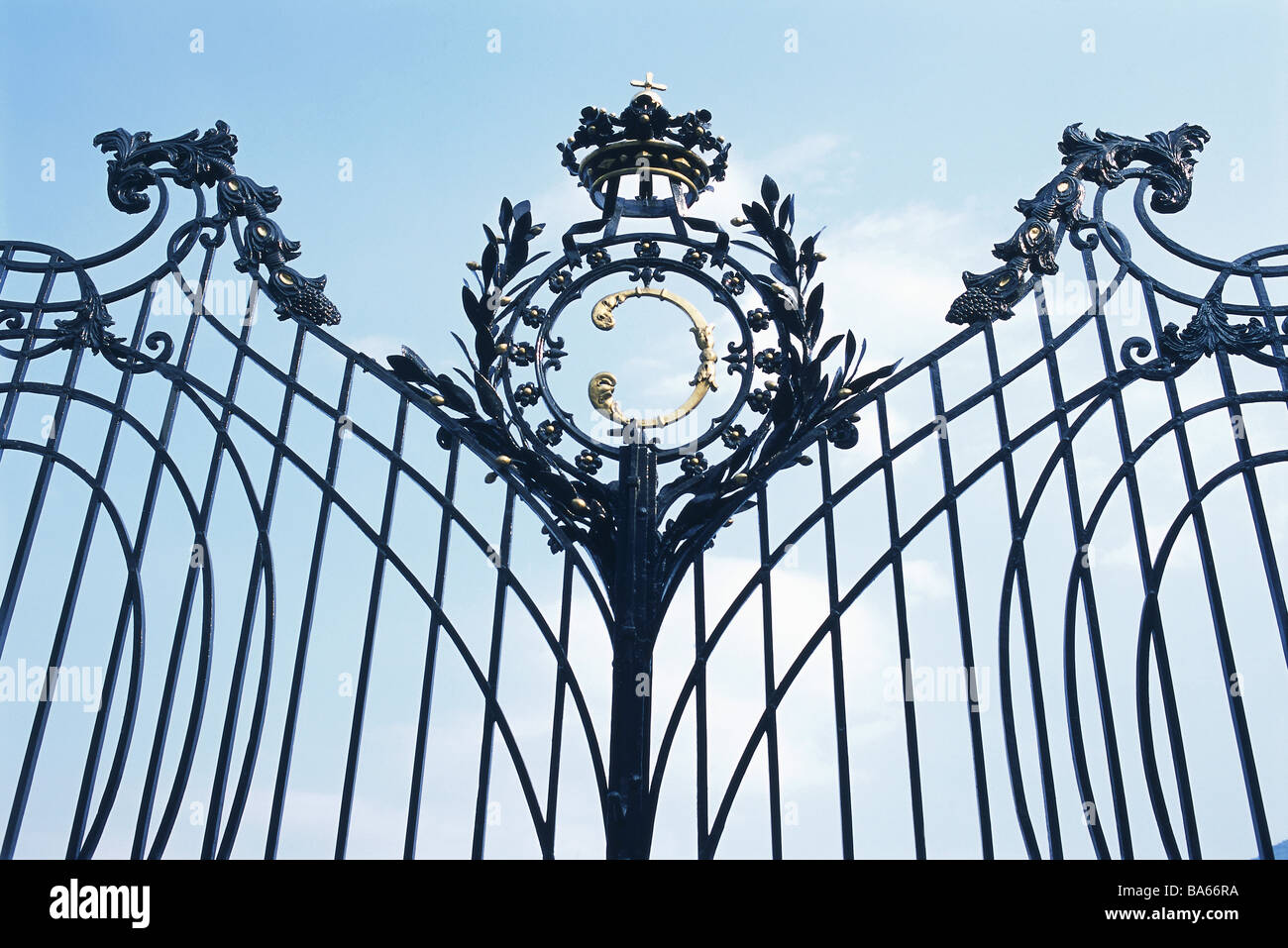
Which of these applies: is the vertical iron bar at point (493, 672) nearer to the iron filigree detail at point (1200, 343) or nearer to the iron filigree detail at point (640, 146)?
the iron filigree detail at point (640, 146)

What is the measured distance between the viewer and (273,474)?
439 centimetres

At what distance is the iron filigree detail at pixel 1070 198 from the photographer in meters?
4.59

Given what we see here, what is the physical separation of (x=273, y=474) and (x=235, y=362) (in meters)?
0.53

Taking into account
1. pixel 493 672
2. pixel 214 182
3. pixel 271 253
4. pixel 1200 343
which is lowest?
pixel 493 672

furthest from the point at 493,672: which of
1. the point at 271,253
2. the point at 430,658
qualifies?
the point at 271,253

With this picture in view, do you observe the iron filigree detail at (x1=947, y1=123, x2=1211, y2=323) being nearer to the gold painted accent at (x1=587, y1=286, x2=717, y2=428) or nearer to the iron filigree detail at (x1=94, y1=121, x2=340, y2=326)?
the gold painted accent at (x1=587, y1=286, x2=717, y2=428)

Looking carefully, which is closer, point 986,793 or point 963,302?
point 986,793

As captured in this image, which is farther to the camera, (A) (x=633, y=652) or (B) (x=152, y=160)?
(B) (x=152, y=160)

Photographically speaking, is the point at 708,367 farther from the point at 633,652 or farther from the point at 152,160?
the point at 152,160

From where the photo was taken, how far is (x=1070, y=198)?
188 inches

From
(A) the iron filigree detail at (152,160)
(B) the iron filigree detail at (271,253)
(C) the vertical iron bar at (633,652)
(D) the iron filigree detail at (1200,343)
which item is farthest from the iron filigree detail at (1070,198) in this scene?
(A) the iron filigree detail at (152,160)
